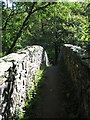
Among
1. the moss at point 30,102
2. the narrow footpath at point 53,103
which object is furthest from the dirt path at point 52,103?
the moss at point 30,102

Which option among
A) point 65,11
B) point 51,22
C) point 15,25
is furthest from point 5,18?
point 51,22

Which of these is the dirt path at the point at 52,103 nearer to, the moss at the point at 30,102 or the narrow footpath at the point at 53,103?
the narrow footpath at the point at 53,103

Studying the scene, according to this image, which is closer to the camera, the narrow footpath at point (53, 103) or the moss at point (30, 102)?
the moss at point (30, 102)

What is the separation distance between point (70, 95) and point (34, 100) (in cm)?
100

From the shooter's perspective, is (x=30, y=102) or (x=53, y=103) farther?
(x=53, y=103)

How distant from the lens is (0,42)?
15.4 meters

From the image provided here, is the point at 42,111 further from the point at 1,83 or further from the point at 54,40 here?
the point at 54,40

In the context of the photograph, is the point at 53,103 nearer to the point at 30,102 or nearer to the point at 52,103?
the point at 52,103

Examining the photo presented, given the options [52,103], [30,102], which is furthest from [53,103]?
[30,102]

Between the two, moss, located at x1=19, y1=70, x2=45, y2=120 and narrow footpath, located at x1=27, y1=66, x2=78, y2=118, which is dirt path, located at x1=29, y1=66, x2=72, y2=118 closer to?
narrow footpath, located at x1=27, y1=66, x2=78, y2=118

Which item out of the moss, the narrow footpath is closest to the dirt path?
the narrow footpath

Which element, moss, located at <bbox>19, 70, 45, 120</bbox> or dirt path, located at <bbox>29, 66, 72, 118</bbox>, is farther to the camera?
dirt path, located at <bbox>29, 66, 72, 118</bbox>

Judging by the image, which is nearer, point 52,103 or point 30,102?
point 30,102

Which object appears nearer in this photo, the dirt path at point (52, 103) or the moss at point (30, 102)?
the moss at point (30, 102)
